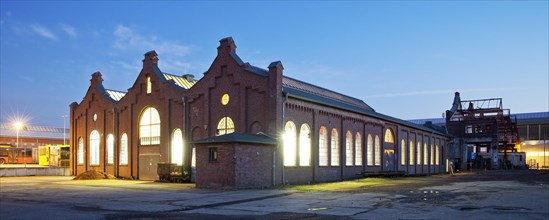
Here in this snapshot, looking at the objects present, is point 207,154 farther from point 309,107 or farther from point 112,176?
point 112,176

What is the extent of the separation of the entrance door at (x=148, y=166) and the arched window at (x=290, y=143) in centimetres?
1141

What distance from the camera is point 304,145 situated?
119ft

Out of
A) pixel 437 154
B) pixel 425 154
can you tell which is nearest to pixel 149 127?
pixel 425 154

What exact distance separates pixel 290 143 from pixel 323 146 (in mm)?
4700

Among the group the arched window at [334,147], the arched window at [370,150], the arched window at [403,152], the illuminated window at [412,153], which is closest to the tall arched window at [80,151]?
the arched window at [334,147]

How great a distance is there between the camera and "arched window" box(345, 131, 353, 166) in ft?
137

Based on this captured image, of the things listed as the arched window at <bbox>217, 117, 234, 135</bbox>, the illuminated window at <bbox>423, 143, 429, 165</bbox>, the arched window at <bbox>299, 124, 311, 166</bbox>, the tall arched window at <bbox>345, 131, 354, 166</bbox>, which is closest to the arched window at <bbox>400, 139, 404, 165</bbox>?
the illuminated window at <bbox>423, 143, 429, 165</bbox>

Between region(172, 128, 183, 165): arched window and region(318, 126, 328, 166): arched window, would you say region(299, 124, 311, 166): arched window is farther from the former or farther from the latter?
region(172, 128, 183, 165): arched window

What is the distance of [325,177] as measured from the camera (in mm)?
38219

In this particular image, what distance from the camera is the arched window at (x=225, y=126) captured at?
1385 inches

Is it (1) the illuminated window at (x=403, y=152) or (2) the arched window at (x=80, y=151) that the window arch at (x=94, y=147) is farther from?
(1) the illuminated window at (x=403, y=152)

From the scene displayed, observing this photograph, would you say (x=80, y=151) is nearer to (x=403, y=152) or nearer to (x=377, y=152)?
(x=377, y=152)

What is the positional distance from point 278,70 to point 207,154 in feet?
22.3

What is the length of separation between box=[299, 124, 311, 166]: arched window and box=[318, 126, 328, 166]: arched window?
1.52 m
